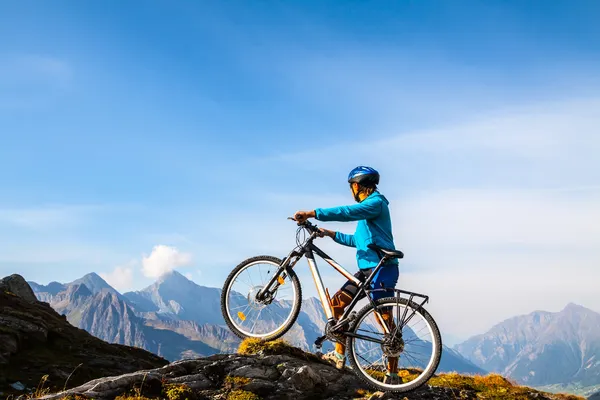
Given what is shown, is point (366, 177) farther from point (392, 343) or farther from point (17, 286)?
point (17, 286)

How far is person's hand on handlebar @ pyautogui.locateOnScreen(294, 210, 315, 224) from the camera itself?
433 inches

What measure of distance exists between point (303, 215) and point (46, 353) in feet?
116

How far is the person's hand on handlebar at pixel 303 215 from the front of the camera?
36.1 feet

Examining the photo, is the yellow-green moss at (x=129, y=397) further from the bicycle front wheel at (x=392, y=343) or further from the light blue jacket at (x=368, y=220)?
the light blue jacket at (x=368, y=220)

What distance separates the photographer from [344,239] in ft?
38.4

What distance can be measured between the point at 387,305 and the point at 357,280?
0.89 metres

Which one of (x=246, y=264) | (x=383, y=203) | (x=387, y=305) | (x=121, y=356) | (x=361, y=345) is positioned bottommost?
(x=121, y=356)

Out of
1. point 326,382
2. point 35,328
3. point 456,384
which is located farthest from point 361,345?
point 35,328

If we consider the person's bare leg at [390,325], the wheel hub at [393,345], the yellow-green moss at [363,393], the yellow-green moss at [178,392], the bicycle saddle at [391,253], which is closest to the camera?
the yellow-green moss at [178,392]

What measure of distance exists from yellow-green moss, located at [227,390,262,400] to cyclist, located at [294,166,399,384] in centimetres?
228

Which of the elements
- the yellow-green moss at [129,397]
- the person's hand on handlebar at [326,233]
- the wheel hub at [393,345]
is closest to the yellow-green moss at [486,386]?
the wheel hub at [393,345]

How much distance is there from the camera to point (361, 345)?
10.6m

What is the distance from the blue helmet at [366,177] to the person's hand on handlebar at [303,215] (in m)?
1.28

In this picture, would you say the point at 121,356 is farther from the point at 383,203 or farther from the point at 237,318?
the point at 383,203
